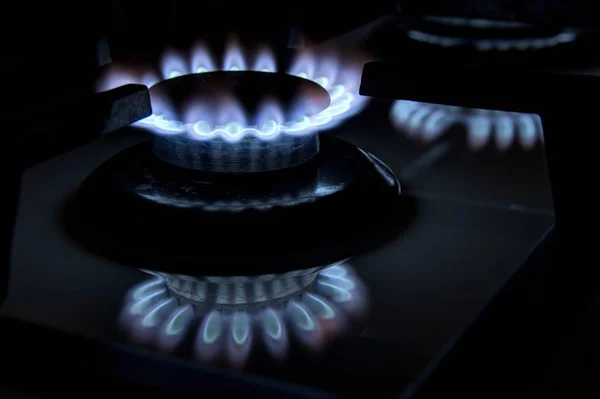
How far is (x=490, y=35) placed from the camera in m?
1.27

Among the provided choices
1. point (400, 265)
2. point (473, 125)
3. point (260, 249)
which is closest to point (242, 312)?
point (260, 249)

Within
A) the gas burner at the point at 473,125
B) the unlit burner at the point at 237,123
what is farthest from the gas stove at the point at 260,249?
the gas burner at the point at 473,125

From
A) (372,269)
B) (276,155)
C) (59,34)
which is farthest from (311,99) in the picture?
(59,34)

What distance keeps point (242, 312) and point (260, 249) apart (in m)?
0.05

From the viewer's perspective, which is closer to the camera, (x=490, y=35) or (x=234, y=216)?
(x=234, y=216)

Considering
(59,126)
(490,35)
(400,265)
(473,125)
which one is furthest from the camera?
(490,35)

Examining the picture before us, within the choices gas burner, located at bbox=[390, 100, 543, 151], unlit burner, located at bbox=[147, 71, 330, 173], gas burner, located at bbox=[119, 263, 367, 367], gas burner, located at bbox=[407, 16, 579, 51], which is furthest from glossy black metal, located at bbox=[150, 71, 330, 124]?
gas burner, located at bbox=[407, 16, 579, 51]

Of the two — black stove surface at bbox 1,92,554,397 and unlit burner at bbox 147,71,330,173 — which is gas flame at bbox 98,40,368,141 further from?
black stove surface at bbox 1,92,554,397

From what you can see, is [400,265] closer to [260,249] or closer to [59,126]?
[260,249]

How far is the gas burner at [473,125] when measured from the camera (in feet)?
Result: 3.27

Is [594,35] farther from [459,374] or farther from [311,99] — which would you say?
[459,374]

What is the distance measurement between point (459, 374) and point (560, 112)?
1.02 ft

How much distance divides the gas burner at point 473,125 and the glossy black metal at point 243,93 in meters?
0.33

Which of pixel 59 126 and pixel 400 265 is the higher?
pixel 59 126
